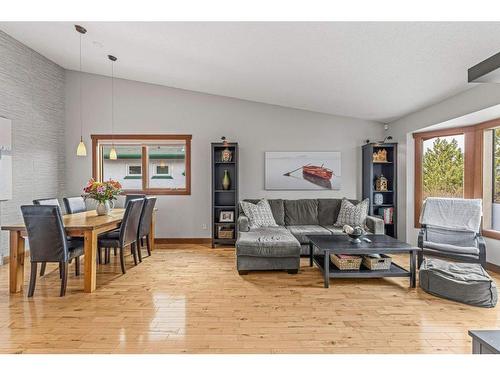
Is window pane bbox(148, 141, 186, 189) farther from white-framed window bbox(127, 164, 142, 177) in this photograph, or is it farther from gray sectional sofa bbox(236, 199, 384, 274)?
gray sectional sofa bbox(236, 199, 384, 274)

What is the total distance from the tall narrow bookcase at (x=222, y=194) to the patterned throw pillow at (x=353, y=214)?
5.96ft

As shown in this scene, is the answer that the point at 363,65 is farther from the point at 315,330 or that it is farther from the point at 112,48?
the point at 112,48

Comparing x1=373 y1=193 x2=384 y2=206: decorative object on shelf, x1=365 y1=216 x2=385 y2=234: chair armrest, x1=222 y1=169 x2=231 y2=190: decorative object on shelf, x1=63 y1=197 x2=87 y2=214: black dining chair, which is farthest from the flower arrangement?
x1=373 y1=193 x2=384 y2=206: decorative object on shelf

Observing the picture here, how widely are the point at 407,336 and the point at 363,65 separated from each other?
2.70 metres

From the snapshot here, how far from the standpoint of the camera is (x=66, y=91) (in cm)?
594

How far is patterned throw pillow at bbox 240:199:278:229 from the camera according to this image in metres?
4.97

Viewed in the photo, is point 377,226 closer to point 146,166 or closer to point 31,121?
point 146,166

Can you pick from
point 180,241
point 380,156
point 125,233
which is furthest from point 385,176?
point 125,233

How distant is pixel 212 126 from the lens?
5.95 meters

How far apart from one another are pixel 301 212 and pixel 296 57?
272cm

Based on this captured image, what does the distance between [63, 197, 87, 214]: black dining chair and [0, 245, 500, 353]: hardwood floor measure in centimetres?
113

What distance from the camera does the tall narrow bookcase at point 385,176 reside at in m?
5.45
